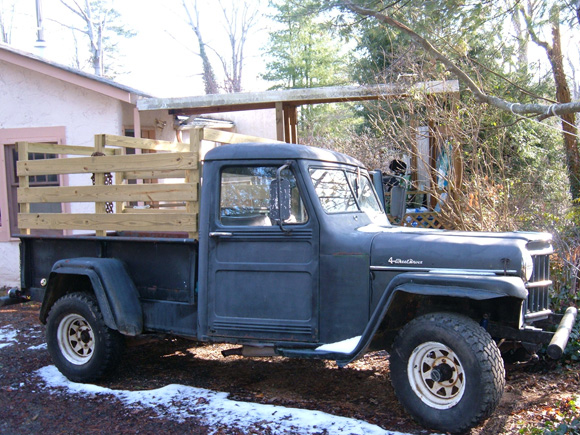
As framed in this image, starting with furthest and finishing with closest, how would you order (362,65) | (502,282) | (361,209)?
(362,65) < (361,209) < (502,282)

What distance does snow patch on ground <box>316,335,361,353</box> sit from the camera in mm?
3953

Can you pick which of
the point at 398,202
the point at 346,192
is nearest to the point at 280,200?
the point at 346,192

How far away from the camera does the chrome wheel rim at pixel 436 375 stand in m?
3.63

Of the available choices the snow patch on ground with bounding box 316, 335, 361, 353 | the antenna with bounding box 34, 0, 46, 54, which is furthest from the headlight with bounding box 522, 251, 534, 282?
the antenna with bounding box 34, 0, 46, 54

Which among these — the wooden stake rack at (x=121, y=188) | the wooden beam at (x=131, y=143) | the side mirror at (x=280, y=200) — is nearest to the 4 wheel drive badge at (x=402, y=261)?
the side mirror at (x=280, y=200)

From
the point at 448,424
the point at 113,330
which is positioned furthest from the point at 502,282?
the point at 113,330

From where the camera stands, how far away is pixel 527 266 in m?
3.78

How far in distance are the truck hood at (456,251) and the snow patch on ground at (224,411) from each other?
117cm

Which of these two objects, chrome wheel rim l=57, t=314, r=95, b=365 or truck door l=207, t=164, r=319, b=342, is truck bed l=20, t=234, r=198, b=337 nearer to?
truck door l=207, t=164, r=319, b=342

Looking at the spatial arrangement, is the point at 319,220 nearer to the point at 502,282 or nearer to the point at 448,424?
the point at 502,282

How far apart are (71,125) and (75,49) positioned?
26606 mm

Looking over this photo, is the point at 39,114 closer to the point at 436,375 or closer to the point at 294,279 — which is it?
the point at 294,279

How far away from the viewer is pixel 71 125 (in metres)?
9.70

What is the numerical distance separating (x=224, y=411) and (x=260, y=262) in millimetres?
Result: 1175
